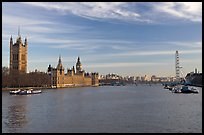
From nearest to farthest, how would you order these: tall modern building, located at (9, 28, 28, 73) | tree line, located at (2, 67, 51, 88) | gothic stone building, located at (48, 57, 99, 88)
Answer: tree line, located at (2, 67, 51, 88) < tall modern building, located at (9, 28, 28, 73) < gothic stone building, located at (48, 57, 99, 88)

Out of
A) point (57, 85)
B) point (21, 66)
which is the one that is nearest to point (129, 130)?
point (21, 66)

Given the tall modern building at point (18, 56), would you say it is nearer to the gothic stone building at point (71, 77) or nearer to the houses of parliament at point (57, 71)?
the houses of parliament at point (57, 71)

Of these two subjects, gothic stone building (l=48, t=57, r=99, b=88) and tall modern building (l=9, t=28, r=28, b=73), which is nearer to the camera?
tall modern building (l=9, t=28, r=28, b=73)

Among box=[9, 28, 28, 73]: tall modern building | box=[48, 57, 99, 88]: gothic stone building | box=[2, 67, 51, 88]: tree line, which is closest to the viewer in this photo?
box=[2, 67, 51, 88]: tree line

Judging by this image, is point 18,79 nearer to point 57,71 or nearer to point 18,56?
point 18,56

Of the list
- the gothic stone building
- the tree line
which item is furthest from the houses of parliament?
the tree line

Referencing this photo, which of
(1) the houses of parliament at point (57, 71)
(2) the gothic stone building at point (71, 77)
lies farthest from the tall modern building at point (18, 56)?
(2) the gothic stone building at point (71, 77)

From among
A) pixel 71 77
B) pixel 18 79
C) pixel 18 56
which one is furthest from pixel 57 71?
pixel 18 79

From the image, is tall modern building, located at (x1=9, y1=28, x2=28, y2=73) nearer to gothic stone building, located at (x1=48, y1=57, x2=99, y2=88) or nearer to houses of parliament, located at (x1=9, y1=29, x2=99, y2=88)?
houses of parliament, located at (x1=9, y1=29, x2=99, y2=88)

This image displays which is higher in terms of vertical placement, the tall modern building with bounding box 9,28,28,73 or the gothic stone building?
the tall modern building with bounding box 9,28,28,73
